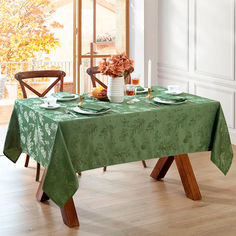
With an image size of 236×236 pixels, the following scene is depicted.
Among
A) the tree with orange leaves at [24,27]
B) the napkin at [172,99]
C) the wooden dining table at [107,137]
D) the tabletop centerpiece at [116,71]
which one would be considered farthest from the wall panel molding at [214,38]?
the tree with orange leaves at [24,27]

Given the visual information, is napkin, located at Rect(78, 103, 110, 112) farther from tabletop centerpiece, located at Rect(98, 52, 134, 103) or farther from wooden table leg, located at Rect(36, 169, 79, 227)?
wooden table leg, located at Rect(36, 169, 79, 227)

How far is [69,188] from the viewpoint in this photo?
3438 millimetres

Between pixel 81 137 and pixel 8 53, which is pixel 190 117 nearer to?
pixel 81 137

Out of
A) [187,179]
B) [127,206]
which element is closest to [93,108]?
[127,206]

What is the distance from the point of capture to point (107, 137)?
3572 millimetres

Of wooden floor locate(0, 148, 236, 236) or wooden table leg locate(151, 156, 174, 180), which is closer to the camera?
wooden floor locate(0, 148, 236, 236)

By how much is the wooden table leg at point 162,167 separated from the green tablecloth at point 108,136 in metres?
0.48

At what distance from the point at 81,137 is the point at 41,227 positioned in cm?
66

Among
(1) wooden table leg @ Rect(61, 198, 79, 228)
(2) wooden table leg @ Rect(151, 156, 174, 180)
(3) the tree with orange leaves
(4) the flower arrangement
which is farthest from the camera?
(3) the tree with orange leaves

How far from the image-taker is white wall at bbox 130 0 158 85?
639cm

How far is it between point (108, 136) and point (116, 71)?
559 mm

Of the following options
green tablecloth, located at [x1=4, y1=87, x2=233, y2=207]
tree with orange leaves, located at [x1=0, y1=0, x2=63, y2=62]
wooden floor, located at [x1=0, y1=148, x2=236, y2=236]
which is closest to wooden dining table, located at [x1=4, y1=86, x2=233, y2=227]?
green tablecloth, located at [x1=4, y1=87, x2=233, y2=207]

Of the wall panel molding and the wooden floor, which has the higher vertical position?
the wall panel molding

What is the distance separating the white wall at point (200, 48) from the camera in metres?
5.47
